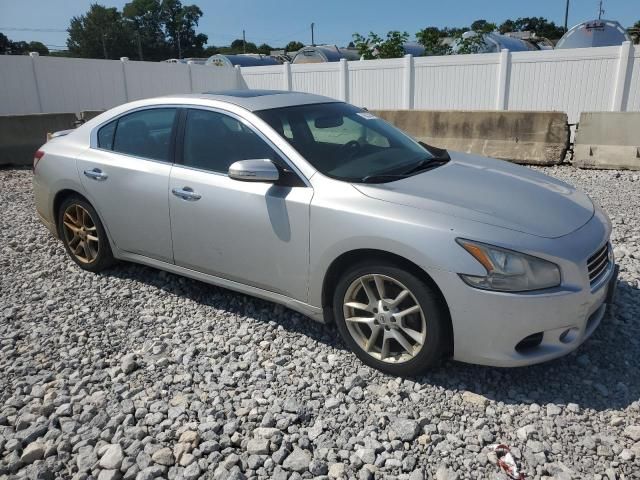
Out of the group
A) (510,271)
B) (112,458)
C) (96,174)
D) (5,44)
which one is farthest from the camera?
(5,44)

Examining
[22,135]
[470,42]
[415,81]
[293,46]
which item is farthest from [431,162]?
[293,46]

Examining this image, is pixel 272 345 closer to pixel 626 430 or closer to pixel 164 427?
pixel 164 427

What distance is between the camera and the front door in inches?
132

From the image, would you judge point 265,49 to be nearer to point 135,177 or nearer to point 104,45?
point 104,45

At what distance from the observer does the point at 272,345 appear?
363 centimetres

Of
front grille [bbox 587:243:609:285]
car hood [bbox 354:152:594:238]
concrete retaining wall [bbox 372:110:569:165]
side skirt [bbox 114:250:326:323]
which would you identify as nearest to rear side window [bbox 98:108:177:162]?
side skirt [bbox 114:250:326:323]

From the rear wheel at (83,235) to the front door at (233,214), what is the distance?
1.02 meters

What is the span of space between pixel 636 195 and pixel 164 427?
678 cm

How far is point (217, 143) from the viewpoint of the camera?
12.6 ft

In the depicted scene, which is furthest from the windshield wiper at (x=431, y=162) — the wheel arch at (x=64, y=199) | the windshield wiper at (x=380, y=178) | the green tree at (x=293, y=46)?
the green tree at (x=293, y=46)

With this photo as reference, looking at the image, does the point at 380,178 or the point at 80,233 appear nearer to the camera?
the point at 380,178

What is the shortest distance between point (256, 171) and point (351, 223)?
27.9 inches

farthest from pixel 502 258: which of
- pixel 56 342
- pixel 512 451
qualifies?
pixel 56 342

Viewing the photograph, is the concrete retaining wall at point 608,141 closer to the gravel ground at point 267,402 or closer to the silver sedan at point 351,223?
the gravel ground at point 267,402
